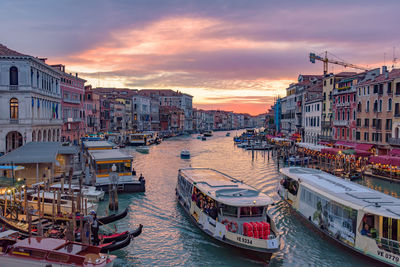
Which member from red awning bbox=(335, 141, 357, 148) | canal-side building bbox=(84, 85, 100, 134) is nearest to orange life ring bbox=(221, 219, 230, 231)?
red awning bbox=(335, 141, 357, 148)

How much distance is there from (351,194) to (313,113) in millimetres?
33509

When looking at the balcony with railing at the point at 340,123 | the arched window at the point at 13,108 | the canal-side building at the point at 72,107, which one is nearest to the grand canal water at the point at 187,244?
the arched window at the point at 13,108

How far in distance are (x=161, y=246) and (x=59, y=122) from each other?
26.4 meters

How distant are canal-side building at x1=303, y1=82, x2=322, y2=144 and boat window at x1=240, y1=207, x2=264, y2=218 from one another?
30.9 metres

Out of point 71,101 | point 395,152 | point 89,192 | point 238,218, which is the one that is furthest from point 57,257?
point 71,101

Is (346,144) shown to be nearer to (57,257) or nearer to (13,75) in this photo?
(13,75)

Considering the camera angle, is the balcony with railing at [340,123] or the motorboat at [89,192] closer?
the motorboat at [89,192]

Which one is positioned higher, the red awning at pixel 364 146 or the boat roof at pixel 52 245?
the red awning at pixel 364 146

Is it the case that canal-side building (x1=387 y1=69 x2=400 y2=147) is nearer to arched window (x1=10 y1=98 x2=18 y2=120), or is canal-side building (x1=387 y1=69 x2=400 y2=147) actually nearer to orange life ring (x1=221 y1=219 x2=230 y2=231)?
orange life ring (x1=221 y1=219 x2=230 y2=231)

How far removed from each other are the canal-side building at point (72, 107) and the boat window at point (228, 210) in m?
33.5

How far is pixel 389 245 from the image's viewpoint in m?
10.1

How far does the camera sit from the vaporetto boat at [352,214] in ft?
33.4

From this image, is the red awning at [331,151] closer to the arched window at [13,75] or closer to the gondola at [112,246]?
the gondola at [112,246]

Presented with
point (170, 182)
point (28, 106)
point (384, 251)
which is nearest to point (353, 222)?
point (384, 251)
